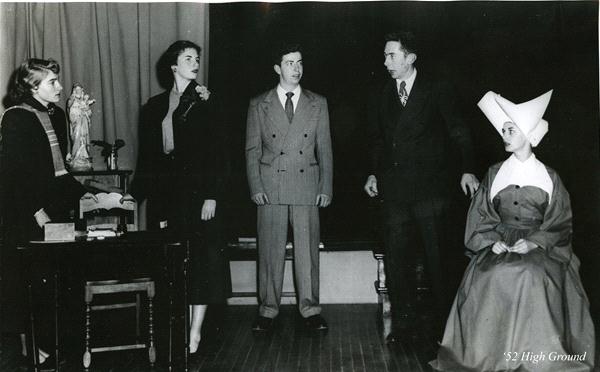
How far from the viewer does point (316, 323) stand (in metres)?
3.66

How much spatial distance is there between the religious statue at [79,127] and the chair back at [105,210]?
0.71 metres

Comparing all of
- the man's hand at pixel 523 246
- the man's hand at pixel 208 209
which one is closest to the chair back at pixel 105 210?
the man's hand at pixel 208 209

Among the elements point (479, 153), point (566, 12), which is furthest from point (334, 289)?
point (566, 12)

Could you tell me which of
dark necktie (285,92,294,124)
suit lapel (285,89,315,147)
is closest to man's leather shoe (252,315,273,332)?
suit lapel (285,89,315,147)

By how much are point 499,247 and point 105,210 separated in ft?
6.67

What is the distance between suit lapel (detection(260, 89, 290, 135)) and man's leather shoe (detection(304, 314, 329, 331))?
1.19m

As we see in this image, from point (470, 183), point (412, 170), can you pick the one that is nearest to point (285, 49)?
point (412, 170)

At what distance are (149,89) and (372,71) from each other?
181cm

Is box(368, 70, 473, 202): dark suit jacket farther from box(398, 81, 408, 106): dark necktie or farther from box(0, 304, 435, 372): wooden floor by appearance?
box(0, 304, 435, 372): wooden floor

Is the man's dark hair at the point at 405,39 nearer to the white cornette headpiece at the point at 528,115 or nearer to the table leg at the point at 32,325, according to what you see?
the white cornette headpiece at the point at 528,115

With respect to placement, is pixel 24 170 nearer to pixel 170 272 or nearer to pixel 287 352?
pixel 170 272

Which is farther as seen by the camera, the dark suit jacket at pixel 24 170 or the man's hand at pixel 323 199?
the man's hand at pixel 323 199

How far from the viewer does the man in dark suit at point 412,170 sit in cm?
339

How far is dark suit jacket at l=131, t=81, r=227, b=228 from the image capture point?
10.9ft
